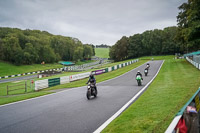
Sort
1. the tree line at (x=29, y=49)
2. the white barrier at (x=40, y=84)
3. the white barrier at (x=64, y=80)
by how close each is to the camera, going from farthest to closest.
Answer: the tree line at (x=29, y=49) < the white barrier at (x=64, y=80) < the white barrier at (x=40, y=84)

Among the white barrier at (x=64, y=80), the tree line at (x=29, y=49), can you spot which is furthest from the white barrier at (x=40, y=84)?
the tree line at (x=29, y=49)

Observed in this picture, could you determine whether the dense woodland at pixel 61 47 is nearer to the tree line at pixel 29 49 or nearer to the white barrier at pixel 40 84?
the tree line at pixel 29 49

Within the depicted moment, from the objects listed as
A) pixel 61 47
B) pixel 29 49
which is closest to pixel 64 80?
pixel 29 49

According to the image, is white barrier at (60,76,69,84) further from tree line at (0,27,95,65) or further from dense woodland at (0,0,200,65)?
tree line at (0,27,95,65)

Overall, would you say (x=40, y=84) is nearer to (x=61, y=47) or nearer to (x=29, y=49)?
(x=29, y=49)

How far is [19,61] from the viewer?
6569 centimetres

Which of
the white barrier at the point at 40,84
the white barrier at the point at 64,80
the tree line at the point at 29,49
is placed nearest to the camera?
the white barrier at the point at 40,84

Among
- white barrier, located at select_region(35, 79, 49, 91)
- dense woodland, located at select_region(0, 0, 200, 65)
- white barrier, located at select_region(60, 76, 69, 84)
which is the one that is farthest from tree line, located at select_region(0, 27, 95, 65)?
white barrier, located at select_region(35, 79, 49, 91)

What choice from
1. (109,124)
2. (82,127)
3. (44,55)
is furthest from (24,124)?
(44,55)

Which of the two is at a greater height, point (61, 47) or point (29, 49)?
point (61, 47)

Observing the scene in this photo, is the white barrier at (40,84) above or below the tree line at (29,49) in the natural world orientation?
below

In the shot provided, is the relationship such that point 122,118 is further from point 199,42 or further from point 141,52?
point 141,52

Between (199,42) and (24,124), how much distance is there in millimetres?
33628

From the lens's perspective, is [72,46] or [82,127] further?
[72,46]
